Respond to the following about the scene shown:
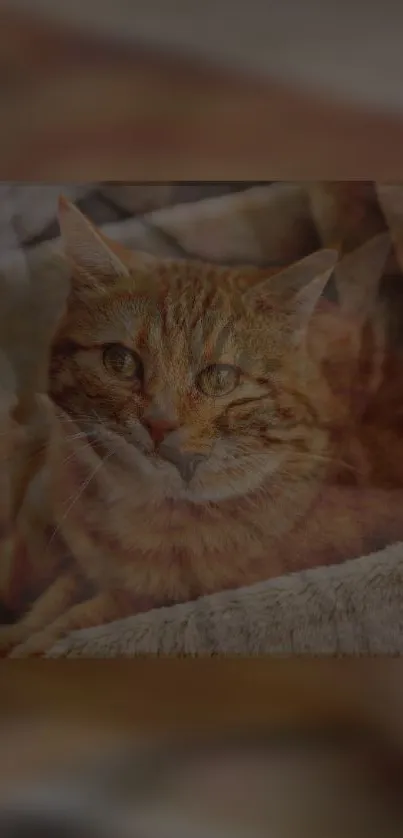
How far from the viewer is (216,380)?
1.22 m

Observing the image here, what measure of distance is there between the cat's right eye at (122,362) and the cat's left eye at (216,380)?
10 cm

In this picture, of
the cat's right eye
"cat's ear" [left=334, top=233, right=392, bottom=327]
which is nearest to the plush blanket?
"cat's ear" [left=334, top=233, right=392, bottom=327]

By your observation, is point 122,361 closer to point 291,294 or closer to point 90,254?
point 90,254

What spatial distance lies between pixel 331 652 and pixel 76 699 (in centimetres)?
40

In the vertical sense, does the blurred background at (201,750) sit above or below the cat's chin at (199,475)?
below

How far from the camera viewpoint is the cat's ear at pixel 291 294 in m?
1.24

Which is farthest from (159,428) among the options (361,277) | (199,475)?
(361,277)

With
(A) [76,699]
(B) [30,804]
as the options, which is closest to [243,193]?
(A) [76,699]

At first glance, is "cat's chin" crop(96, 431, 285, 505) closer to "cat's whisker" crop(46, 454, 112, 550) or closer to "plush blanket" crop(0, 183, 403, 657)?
"cat's whisker" crop(46, 454, 112, 550)

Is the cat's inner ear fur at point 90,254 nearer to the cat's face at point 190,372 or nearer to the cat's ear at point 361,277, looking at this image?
the cat's face at point 190,372
